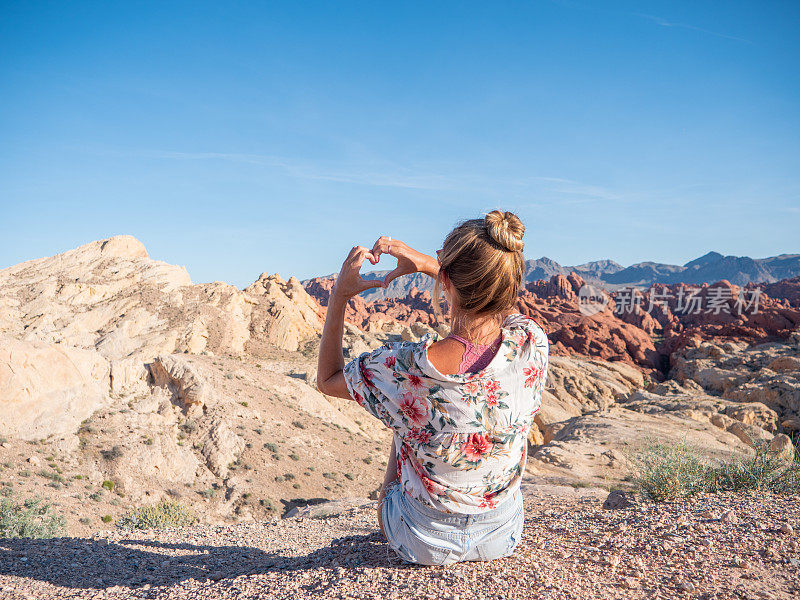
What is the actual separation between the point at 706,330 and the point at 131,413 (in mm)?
59933

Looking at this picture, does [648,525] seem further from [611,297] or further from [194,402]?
[611,297]

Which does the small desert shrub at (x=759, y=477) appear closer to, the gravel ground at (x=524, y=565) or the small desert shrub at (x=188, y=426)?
the gravel ground at (x=524, y=565)

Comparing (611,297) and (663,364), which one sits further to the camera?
(611,297)

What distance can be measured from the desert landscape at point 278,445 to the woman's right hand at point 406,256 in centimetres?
159

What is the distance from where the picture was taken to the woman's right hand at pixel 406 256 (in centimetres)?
239

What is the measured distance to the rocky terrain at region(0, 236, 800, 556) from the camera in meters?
14.2

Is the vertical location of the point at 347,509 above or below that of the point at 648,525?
below

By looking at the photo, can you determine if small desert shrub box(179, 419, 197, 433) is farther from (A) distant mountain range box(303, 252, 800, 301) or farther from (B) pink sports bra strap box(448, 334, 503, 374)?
(A) distant mountain range box(303, 252, 800, 301)

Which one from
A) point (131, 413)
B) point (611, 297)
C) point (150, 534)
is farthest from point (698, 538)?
point (611, 297)

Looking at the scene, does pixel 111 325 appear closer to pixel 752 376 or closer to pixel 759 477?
Result: pixel 759 477

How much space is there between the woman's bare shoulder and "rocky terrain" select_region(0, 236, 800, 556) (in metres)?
4.04

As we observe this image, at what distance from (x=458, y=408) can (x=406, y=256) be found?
0.75 meters

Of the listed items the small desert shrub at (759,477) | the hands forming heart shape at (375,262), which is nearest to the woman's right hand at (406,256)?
the hands forming heart shape at (375,262)

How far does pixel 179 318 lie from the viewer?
33344 millimetres
